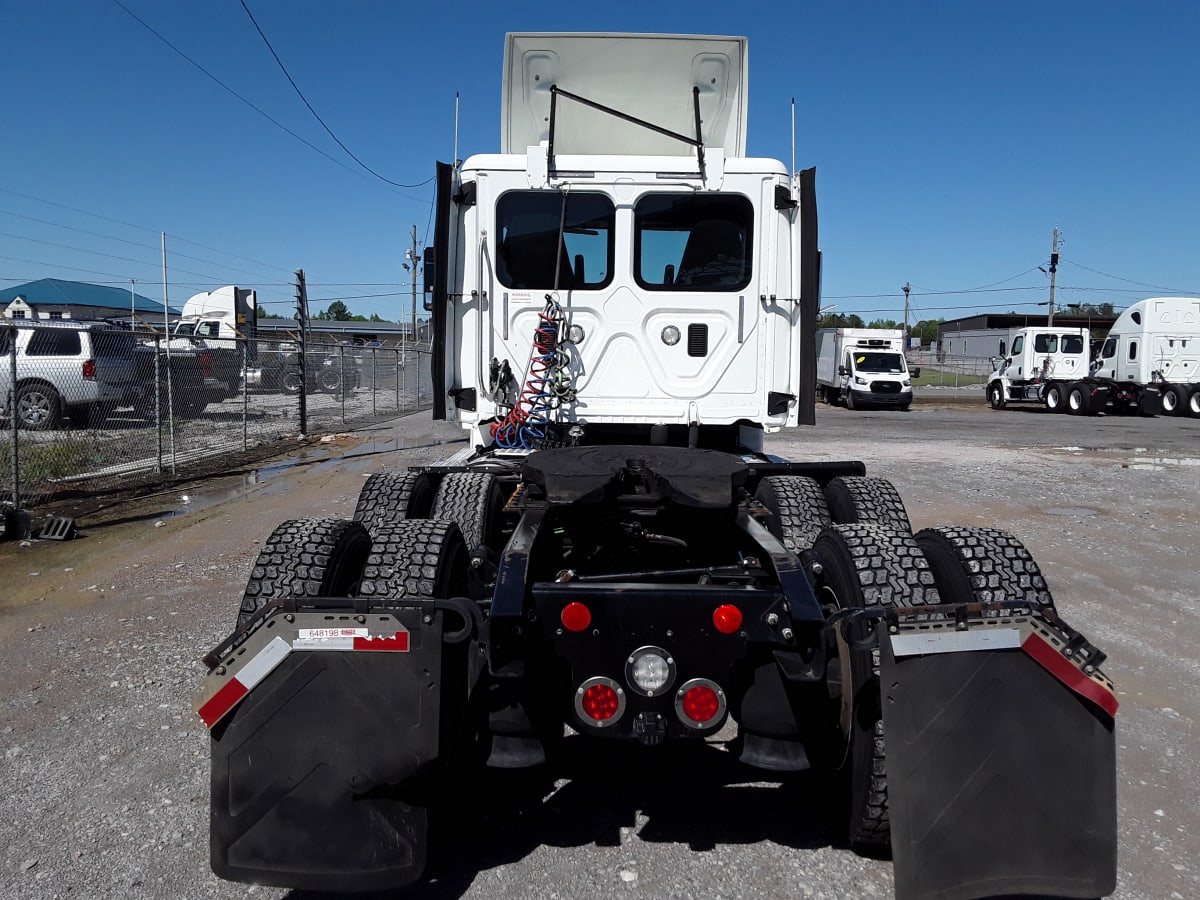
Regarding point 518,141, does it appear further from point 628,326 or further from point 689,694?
point 689,694

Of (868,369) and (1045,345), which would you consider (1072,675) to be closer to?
(868,369)

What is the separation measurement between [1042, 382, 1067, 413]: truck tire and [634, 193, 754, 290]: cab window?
86.7ft

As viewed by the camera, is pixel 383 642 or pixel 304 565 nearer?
pixel 383 642

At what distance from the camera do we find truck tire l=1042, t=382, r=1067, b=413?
2827 centimetres

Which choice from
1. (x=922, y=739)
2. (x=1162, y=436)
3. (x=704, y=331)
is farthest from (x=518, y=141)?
(x=1162, y=436)

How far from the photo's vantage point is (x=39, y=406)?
12.6 meters

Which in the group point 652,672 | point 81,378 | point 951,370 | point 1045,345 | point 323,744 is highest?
point 1045,345

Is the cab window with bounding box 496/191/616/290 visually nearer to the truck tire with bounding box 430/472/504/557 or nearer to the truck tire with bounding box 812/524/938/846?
the truck tire with bounding box 430/472/504/557

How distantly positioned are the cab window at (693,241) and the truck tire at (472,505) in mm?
1798

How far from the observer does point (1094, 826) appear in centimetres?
241

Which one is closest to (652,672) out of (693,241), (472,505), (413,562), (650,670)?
(650,670)

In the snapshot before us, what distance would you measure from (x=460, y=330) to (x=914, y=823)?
3.99 metres

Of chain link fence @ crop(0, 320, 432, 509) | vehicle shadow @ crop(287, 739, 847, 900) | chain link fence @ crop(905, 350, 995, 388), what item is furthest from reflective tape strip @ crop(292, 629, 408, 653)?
chain link fence @ crop(905, 350, 995, 388)

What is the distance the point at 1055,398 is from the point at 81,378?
2719cm
